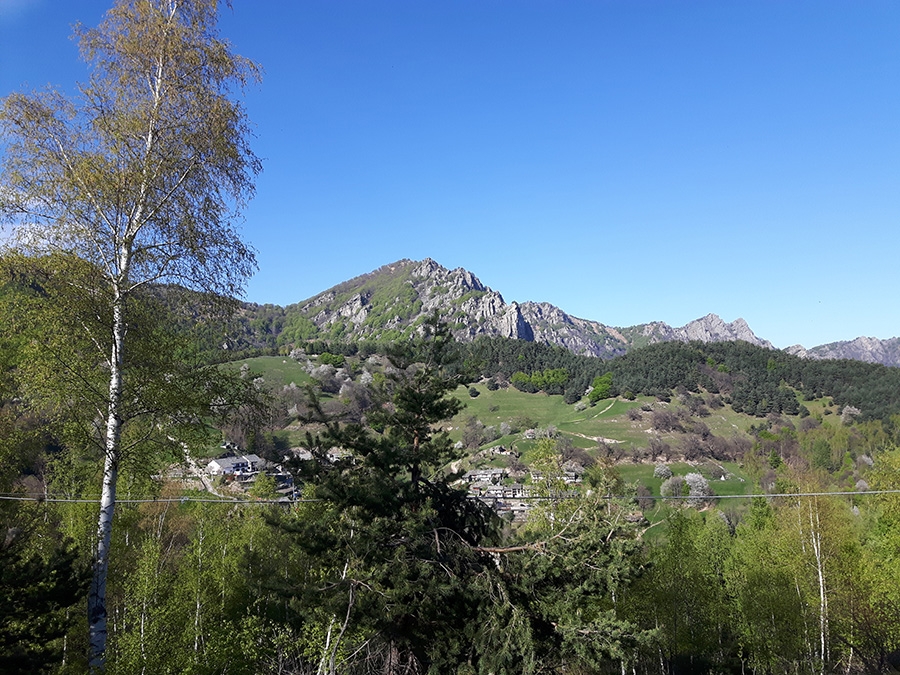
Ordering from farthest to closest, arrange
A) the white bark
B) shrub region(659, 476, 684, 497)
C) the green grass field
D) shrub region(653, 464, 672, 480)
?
the green grass field
shrub region(653, 464, 672, 480)
shrub region(659, 476, 684, 497)
the white bark

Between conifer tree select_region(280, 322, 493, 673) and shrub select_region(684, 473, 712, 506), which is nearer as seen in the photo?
conifer tree select_region(280, 322, 493, 673)

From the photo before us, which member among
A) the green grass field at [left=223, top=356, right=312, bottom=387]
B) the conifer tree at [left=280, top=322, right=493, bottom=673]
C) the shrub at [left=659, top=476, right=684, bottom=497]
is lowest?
the shrub at [left=659, top=476, right=684, bottom=497]

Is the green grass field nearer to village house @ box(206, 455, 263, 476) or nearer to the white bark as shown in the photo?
village house @ box(206, 455, 263, 476)

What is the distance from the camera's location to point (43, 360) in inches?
273

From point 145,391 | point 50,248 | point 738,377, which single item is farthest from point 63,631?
point 738,377

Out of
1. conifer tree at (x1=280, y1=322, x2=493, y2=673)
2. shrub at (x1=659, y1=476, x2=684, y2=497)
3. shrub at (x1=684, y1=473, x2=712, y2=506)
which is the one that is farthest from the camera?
shrub at (x1=659, y1=476, x2=684, y2=497)

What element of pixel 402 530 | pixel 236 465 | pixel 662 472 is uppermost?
pixel 402 530

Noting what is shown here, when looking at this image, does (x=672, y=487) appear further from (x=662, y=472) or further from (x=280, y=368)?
(x=280, y=368)

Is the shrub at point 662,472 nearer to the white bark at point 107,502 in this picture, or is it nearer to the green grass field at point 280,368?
the white bark at point 107,502

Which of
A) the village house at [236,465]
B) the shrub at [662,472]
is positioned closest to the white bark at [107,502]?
the village house at [236,465]

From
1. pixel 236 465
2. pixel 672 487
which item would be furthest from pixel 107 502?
pixel 236 465

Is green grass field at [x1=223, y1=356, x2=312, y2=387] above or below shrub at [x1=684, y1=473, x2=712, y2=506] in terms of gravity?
above

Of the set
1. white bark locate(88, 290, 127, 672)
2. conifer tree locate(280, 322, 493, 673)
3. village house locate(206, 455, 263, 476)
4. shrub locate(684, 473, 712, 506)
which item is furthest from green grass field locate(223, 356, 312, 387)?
white bark locate(88, 290, 127, 672)

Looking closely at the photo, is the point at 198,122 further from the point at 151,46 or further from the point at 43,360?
the point at 43,360
